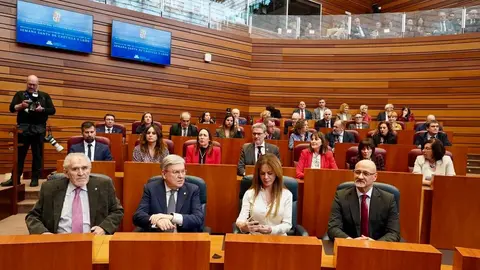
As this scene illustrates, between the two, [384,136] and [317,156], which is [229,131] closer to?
[317,156]

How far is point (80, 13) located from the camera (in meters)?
5.80

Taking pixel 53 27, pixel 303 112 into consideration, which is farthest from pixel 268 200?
pixel 303 112

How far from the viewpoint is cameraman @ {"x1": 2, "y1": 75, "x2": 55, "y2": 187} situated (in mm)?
3934

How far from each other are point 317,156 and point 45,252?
Result: 282 centimetres

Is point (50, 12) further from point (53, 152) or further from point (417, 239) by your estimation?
point (417, 239)

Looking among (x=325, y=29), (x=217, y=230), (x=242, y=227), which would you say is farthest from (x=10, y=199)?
(x=325, y=29)

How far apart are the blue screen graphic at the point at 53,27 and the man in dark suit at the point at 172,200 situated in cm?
445

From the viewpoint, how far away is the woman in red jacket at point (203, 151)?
3.62 m

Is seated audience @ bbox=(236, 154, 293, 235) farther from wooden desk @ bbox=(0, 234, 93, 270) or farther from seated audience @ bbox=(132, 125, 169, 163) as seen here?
seated audience @ bbox=(132, 125, 169, 163)

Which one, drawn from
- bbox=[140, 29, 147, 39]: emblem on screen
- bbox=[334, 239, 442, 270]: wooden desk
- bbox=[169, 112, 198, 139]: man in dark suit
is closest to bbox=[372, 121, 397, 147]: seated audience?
bbox=[169, 112, 198, 139]: man in dark suit

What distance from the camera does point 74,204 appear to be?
6.51ft

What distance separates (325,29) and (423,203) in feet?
20.8

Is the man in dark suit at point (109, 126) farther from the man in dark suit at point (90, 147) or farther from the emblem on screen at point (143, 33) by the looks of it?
→ the emblem on screen at point (143, 33)

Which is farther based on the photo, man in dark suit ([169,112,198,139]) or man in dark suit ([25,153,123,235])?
man in dark suit ([169,112,198,139])
